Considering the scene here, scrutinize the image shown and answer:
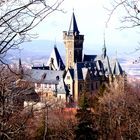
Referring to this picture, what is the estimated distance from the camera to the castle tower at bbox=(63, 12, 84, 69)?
6238 cm

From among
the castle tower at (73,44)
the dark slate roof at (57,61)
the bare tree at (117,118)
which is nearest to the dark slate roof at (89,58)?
the castle tower at (73,44)

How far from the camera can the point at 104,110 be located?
92.9 ft

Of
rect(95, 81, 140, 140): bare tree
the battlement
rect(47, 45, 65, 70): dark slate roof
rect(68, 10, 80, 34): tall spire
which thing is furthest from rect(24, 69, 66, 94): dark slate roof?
rect(95, 81, 140, 140): bare tree

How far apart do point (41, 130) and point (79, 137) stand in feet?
6.03

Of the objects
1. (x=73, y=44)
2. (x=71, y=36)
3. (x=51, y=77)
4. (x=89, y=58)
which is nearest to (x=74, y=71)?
(x=51, y=77)

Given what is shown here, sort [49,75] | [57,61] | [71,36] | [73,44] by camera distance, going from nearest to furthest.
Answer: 1. [49,75]
2. [57,61]
3. [71,36]
4. [73,44]

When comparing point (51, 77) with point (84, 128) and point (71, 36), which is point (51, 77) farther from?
point (84, 128)

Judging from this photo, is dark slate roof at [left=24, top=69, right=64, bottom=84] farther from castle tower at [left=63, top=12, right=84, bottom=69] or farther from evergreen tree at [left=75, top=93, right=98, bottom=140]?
evergreen tree at [left=75, top=93, right=98, bottom=140]

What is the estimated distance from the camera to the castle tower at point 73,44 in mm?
62375

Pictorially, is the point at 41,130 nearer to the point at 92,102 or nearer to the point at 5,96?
the point at 92,102

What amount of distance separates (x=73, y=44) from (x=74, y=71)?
7460 millimetres

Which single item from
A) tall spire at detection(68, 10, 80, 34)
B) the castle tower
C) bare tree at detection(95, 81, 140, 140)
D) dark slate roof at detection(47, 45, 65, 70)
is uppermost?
tall spire at detection(68, 10, 80, 34)

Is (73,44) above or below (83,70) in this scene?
above

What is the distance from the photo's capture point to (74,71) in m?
56.8
